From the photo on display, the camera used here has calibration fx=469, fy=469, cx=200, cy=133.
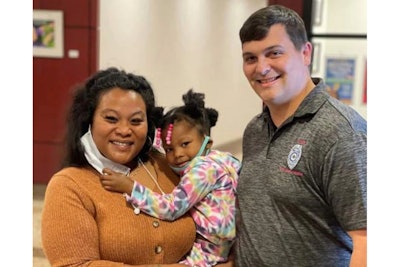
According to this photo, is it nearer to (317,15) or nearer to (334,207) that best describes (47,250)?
(334,207)

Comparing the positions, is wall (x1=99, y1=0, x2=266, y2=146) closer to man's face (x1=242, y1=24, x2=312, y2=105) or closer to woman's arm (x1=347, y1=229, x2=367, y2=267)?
man's face (x1=242, y1=24, x2=312, y2=105)

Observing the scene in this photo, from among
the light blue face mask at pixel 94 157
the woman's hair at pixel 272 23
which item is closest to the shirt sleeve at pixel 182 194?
the light blue face mask at pixel 94 157

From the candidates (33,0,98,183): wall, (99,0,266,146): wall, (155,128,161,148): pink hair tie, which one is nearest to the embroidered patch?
(155,128,161,148): pink hair tie

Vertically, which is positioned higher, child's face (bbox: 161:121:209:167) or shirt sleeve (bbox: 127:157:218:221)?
child's face (bbox: 161:121:209:167)

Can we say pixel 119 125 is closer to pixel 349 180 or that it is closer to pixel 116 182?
pixel 116 182

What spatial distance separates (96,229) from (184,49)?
3766 mm

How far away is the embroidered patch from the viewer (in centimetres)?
127

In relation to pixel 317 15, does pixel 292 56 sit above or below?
below

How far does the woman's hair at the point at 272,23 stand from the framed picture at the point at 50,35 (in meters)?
3.97

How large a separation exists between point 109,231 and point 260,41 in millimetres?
699

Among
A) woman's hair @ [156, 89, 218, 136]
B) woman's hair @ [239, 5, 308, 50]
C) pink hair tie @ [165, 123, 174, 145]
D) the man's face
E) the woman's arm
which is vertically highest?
woman's hair @ [239, 5, 308, 50]

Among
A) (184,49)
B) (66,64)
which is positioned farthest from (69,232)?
(66,64)
